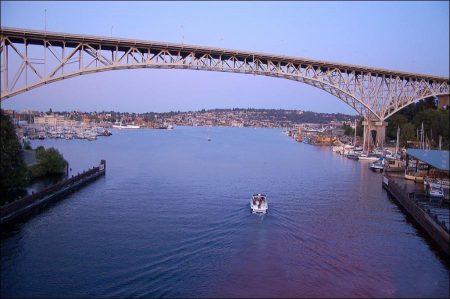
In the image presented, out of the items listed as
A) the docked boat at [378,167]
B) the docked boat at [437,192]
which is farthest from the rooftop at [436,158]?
the docked boat at [378,167]

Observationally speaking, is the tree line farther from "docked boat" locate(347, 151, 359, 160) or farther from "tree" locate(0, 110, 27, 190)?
"docked boat" locate(347, 151, 359, 160)

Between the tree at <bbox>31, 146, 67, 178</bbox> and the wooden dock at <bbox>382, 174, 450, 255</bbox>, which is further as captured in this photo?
the tree at <bbox>31, 146, 67, 178</bbox>

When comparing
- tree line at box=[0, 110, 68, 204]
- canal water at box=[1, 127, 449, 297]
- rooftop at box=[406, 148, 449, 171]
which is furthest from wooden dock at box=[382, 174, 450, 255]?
tree line at box=[0, 110, 68, 204]

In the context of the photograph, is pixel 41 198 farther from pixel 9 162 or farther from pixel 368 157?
pixel 368 157

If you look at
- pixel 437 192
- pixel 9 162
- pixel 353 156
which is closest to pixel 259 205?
pixel 437 192

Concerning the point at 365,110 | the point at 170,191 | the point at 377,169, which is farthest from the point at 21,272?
the point at 365,110

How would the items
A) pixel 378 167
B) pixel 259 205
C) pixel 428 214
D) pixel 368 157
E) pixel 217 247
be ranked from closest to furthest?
pixel 217 247 < pixel 428 214 < pixel 259 205 < pixel 378 167 < pixel 368 157

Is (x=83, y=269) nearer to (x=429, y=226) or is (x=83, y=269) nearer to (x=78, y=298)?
(x=78, y=298)
